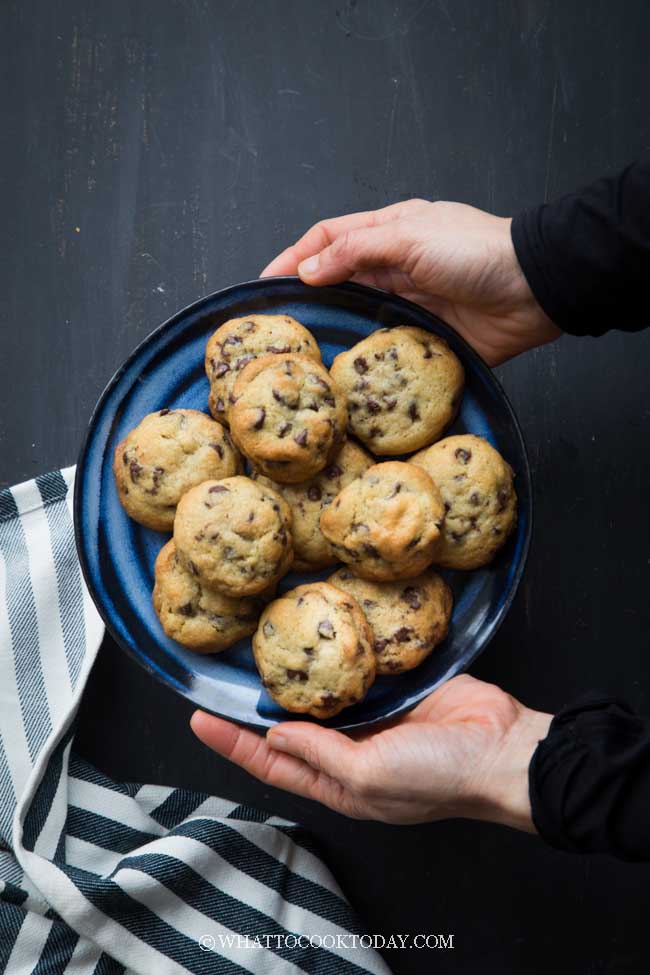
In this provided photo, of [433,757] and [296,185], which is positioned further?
[296,185]

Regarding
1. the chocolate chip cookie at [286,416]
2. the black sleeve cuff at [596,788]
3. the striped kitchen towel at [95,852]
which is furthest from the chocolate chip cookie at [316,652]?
the striped kitchen towel at [95,852]

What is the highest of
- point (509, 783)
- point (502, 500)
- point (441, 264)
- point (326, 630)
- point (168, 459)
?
point (441, 264)

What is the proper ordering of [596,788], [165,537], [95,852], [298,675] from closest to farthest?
[596,788] → [298,675] → [165,537] → [95,852]

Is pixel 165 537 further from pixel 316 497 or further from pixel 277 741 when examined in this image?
pixel 277 741

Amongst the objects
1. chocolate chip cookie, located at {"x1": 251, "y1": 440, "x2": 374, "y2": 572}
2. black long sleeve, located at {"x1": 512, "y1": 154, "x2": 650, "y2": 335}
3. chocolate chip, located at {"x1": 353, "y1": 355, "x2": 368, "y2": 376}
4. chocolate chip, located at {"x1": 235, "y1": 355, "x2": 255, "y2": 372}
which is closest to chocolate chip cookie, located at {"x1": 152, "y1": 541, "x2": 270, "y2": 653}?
chocolate chip cookie, located at {"x1": 251, "y1": 440, "x2": 374, "y2": 572}

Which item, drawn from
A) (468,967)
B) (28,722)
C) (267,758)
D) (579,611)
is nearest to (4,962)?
(28,722)

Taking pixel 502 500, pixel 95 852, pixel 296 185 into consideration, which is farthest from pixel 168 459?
pixel 95 852

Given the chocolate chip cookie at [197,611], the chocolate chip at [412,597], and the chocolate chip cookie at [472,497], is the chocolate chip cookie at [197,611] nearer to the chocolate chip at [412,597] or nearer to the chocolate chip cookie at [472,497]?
the chocolate chip at [412,597]
